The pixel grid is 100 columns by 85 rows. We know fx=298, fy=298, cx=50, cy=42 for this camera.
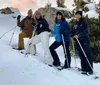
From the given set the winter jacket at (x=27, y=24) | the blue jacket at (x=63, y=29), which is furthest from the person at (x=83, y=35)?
the winter jacket at (x=27, y=24)

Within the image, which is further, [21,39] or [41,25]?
[21,39]

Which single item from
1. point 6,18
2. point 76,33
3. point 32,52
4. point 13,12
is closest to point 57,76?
point 76,33

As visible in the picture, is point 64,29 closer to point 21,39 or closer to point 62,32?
point 62,32

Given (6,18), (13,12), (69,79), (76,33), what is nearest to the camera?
(69,79)

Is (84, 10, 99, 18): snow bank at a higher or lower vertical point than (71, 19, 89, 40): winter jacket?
lower

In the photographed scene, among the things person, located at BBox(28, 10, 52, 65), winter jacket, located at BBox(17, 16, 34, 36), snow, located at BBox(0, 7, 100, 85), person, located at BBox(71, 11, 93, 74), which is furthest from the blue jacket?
winter jacket, located at BBox(17, 16, 34, 36)

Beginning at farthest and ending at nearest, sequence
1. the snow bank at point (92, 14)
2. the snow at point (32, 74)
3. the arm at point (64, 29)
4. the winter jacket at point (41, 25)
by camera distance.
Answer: the snow bank at point (92, 14) < the winter jacket at point (41, 25) < the arm at point (64, 29) < the snow at point (32, 74)

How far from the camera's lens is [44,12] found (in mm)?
24219

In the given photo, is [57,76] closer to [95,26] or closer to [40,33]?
[40,33]

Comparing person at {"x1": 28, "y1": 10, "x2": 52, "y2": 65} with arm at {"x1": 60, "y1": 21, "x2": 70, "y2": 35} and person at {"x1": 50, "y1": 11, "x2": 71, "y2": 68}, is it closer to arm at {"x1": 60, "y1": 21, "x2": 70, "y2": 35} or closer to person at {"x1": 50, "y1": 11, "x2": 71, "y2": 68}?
person at {"x1": 50, "y1": 11, "x2": 71, "y2": 68}

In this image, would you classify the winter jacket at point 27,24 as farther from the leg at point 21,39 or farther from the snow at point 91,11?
the snow at point 91,11

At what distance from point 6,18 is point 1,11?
6.49 ft

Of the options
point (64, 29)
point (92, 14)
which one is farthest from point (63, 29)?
point (92, 14)

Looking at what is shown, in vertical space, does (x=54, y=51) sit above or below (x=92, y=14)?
above
